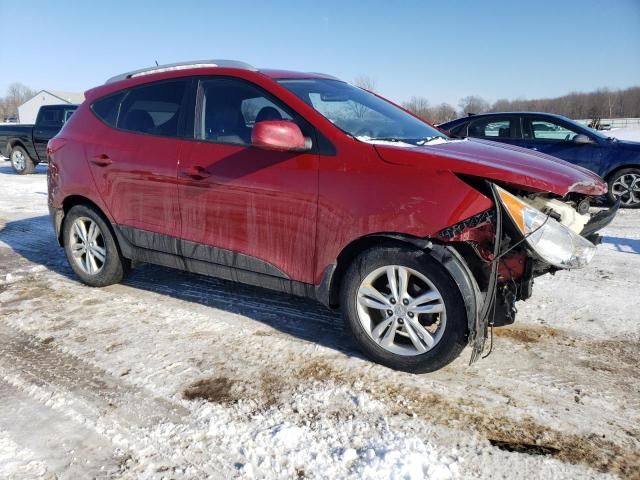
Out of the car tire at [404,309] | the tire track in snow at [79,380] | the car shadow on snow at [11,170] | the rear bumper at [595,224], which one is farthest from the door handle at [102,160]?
the car shadow on snow at [11,170]

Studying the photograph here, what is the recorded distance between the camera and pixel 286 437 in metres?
2.37

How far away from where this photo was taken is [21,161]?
14.7 m

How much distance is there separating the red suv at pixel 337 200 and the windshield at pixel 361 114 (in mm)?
19

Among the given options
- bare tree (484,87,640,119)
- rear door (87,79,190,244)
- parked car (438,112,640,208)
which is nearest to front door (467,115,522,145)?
parked car (438,112,640,208)

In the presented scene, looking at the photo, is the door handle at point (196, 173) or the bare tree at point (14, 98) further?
the bare tree at point (14, 98)

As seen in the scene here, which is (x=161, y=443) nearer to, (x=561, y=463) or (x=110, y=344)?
(x=110, y=344)

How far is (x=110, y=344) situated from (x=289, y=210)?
154cm

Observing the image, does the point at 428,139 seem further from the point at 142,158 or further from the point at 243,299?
the point at 142,158

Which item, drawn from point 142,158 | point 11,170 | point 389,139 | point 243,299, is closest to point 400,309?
point 389,139

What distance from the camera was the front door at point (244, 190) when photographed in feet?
10.5

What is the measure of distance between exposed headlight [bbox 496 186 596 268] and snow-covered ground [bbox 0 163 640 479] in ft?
2.39

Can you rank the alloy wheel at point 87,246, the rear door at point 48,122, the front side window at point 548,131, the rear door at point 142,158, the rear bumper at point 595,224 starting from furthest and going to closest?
the rear door at point 48,122, the front side window at point 548,131, the alloy wheel at point 87,246, the rear door at point 142,158, the rear bumper at point 595,224

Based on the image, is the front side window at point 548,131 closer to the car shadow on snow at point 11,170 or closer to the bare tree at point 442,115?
the car shadow on snow at point 11,170

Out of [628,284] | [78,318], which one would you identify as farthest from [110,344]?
[628,284]
